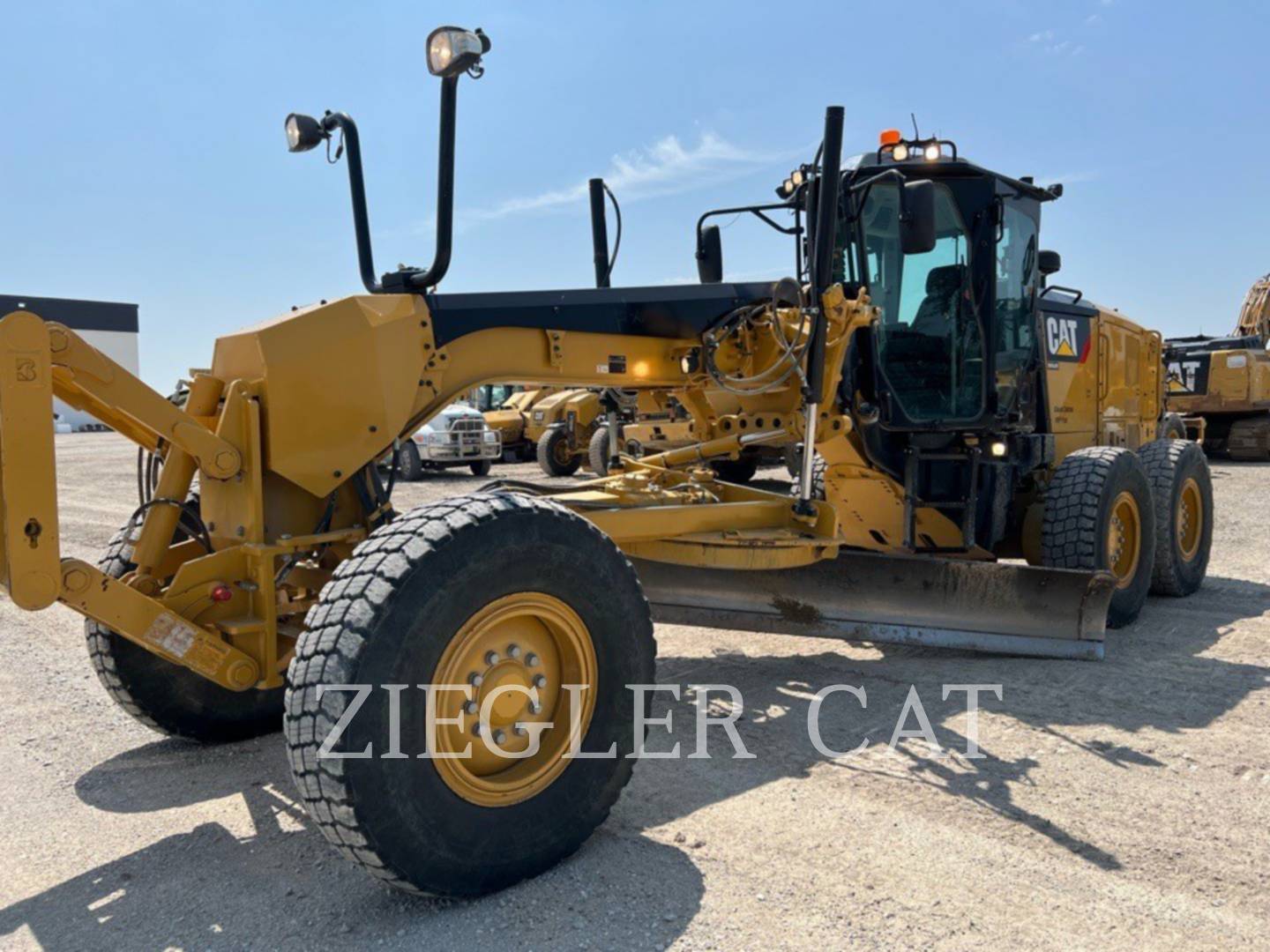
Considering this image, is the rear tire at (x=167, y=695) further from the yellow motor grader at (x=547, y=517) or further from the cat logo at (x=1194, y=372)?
the cat logo at (x=1194, y=372)

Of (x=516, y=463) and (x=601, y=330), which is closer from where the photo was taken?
(x=601, y=330)

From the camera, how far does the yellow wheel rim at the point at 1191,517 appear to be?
7.85 meters

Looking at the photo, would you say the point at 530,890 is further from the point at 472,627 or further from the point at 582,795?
the point at 472,627

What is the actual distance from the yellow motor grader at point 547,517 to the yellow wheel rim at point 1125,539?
2 centimetres

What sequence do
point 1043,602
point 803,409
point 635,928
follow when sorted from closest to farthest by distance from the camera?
point 635,928, point 803,409, point 1043,602

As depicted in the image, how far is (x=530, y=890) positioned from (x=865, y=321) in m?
3.34

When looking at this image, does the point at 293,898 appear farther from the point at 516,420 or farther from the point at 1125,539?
the point at 516,420

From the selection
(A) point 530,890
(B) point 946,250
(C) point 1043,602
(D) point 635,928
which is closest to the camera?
(D) point 635,928

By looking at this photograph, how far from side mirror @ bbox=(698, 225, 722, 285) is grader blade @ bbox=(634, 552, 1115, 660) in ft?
5.49

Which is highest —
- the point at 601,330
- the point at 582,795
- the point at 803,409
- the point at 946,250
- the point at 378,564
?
the point at 946,250

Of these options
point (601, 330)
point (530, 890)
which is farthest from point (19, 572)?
point (601, 330)

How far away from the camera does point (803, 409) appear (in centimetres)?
513

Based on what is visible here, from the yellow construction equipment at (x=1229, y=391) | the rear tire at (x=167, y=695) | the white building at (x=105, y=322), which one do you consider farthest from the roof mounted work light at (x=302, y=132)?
the white building at (x=105, y=322)

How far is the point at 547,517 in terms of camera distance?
3182 millimetres
